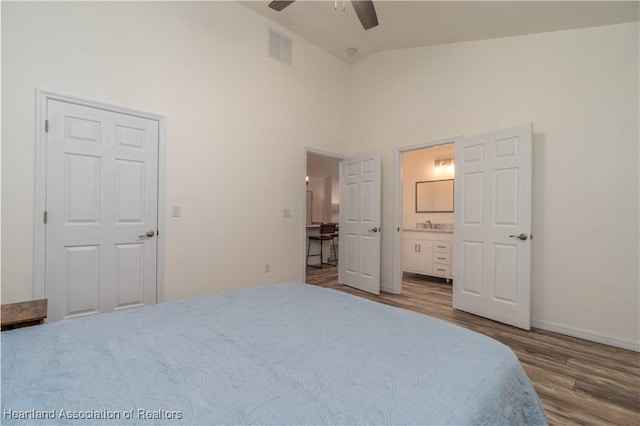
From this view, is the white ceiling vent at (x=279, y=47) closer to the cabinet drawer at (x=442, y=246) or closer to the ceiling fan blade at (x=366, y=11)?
the ceiling fan blade at (x=366, y=11)

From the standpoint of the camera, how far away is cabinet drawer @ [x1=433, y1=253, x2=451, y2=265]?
4.58 metres

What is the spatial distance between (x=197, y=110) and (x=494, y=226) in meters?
3.30

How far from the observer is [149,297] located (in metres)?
2.79

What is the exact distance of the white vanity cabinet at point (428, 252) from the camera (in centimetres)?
461

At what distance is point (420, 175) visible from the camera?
5.57 meters

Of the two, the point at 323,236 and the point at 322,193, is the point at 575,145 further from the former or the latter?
the point at 322,193

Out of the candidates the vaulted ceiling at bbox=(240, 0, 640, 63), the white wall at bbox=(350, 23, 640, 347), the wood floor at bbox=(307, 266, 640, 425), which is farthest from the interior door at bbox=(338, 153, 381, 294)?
the vaulted ceiling at bbox=(240, 0, 640, 63)

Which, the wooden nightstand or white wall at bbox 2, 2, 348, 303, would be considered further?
white wall at bbox 2, 2, 348, 303

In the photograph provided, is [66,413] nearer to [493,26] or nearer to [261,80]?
[261,80]

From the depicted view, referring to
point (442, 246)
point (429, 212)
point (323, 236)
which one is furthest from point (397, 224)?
point (323, 236)

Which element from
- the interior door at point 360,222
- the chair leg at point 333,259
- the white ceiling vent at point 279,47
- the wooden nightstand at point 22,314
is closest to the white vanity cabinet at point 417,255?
the interior door at point 360,222

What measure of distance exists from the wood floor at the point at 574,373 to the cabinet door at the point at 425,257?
1529 mm

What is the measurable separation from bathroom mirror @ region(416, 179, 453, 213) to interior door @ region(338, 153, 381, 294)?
5.85 feet

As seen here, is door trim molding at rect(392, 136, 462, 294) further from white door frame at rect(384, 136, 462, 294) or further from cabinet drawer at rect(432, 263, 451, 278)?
cabinet drawer at rect(432, 263, 451, 278)
